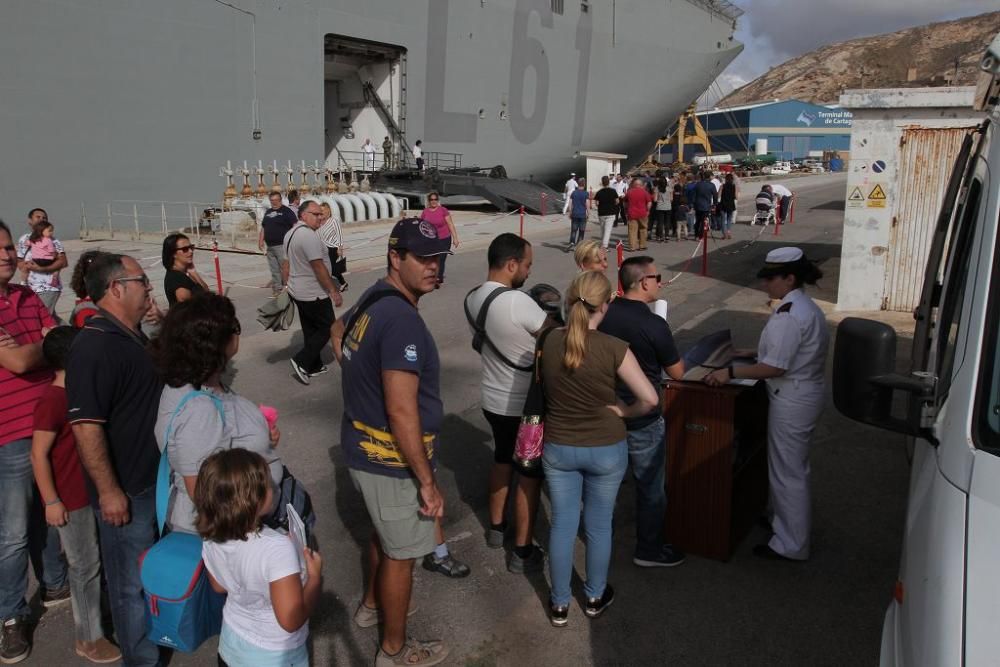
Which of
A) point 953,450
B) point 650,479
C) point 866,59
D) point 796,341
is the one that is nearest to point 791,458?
point 796,341

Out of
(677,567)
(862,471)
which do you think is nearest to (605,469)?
(677,567)

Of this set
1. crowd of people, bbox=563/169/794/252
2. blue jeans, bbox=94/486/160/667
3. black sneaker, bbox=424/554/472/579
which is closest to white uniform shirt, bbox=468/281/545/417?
black sneaker, bbox=424/554/472/579

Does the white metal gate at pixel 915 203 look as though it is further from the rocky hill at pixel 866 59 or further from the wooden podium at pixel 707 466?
the rocky hill at pixel 866 59

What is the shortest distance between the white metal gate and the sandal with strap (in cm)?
919

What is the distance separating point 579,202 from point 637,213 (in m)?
1.41

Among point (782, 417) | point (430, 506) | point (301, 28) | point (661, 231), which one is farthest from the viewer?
point (301, 28)

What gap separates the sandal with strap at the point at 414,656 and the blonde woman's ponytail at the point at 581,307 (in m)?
1.51

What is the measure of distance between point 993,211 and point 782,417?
1.97 m

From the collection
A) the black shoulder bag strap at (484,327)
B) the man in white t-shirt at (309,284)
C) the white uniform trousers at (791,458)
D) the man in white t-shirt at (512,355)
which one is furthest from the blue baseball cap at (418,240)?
the man in white t-shirt at (309,284)

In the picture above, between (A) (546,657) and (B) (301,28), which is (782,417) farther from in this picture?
(B) (301,28)

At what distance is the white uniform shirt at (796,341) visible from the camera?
4.01 metres

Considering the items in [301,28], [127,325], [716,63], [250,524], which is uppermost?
[716,63]

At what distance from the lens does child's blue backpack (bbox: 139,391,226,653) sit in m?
2.62

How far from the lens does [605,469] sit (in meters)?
3.54
